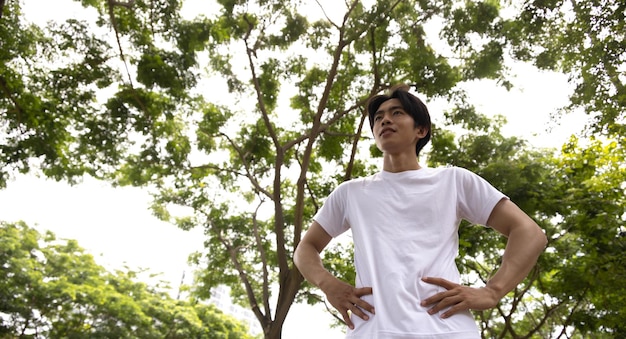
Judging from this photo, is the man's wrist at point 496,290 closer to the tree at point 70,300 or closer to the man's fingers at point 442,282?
the man's fingers at point 442,282

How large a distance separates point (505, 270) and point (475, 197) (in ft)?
0.73

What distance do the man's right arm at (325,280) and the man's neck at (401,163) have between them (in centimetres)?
31

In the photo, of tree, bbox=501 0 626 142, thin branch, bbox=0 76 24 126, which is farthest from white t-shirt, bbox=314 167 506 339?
thin branch, bbox=0 76 24 126

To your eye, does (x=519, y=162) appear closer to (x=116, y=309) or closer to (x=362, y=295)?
(x=362, y=295)

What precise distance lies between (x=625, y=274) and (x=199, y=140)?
6956 mm

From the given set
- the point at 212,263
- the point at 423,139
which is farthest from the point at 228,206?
the point at 423,139

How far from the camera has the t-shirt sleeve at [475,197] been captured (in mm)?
1321

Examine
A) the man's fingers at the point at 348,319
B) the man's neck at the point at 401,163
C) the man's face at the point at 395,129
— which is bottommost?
the man's fingers at the point at 348,319

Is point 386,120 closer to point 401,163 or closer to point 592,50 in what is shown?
point 401,163

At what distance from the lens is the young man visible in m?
1.13

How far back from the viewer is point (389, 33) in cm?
680

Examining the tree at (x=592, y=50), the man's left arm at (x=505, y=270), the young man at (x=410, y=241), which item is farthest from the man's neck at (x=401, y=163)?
the tree at (x=592, y=50)

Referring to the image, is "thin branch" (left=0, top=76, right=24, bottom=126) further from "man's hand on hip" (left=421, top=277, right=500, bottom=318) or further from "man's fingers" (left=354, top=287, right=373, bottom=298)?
"man's hand on hip" (left=421, top=277, right=500, bottom=318)

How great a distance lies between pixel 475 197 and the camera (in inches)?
52.7
